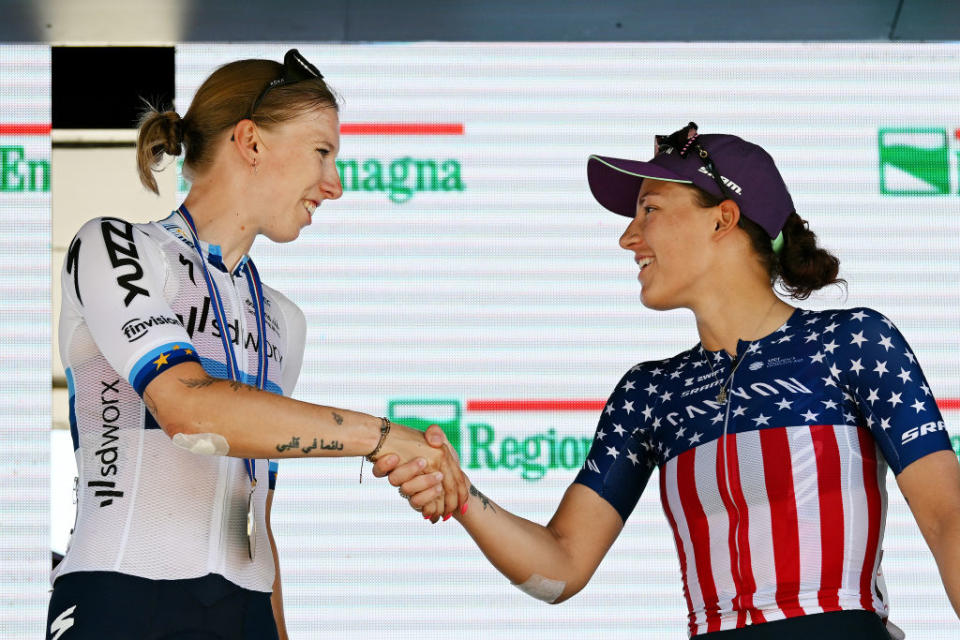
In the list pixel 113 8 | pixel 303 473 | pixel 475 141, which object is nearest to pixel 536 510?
pixel 303 473

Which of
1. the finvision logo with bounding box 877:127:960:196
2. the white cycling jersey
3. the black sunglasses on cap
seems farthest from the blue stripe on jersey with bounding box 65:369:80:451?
the finvision logo with bounding box 877:127:960:196

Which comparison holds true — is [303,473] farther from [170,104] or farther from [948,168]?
[948,168]

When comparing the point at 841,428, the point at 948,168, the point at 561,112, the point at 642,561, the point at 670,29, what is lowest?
the point at 642,561

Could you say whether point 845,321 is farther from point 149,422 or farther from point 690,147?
point 149,422

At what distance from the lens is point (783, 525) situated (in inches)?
81.7

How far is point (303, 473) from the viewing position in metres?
3.28

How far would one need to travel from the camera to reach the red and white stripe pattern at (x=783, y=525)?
6.68 feet

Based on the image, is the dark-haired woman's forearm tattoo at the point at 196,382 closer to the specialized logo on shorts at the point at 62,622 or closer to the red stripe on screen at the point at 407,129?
the specialized logo on shorts at the point at 62,622

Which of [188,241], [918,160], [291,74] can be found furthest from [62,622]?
[918,160]

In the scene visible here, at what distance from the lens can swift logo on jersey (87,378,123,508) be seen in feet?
5.91

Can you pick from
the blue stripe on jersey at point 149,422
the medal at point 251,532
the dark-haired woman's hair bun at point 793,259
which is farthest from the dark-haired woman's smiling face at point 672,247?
the blue stripe on jersey at point 149,422

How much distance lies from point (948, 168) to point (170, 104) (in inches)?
87.7

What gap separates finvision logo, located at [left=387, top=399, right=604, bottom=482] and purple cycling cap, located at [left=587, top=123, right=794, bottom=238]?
103 centimetres

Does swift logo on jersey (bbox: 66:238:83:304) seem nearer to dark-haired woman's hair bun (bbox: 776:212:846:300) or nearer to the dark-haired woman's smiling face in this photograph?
the dark-haired woman's smiling face
